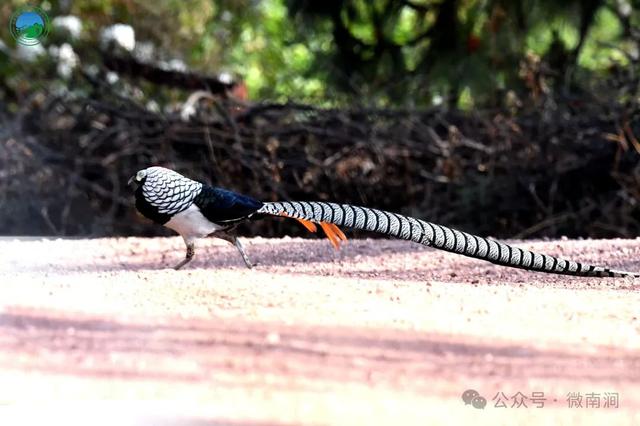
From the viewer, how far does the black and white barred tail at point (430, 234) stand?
3.69 metres

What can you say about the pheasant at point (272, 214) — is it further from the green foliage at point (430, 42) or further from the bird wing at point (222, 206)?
the green foliage at point (430, 42)

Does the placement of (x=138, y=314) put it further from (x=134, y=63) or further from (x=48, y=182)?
(x=134, y=63)

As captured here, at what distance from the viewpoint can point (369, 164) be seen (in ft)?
22.6

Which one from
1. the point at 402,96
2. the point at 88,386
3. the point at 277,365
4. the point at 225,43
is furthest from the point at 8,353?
the point at 225,43

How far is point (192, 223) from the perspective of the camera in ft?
11.7

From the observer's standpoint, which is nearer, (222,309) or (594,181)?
(222,309)

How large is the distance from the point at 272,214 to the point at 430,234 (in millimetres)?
542

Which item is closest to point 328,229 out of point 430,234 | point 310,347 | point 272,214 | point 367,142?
point 272,214

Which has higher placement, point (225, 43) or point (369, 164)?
point (225, 43)

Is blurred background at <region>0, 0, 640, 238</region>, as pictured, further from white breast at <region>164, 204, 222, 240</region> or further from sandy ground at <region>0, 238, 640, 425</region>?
sandy ground at <region>0, 238, 640, 425</region>

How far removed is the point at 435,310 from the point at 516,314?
0.68 ft

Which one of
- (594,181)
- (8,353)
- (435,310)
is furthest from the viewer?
(594,181)

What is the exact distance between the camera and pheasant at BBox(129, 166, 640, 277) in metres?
3.56

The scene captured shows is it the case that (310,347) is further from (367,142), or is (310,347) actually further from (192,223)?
(367,142)
